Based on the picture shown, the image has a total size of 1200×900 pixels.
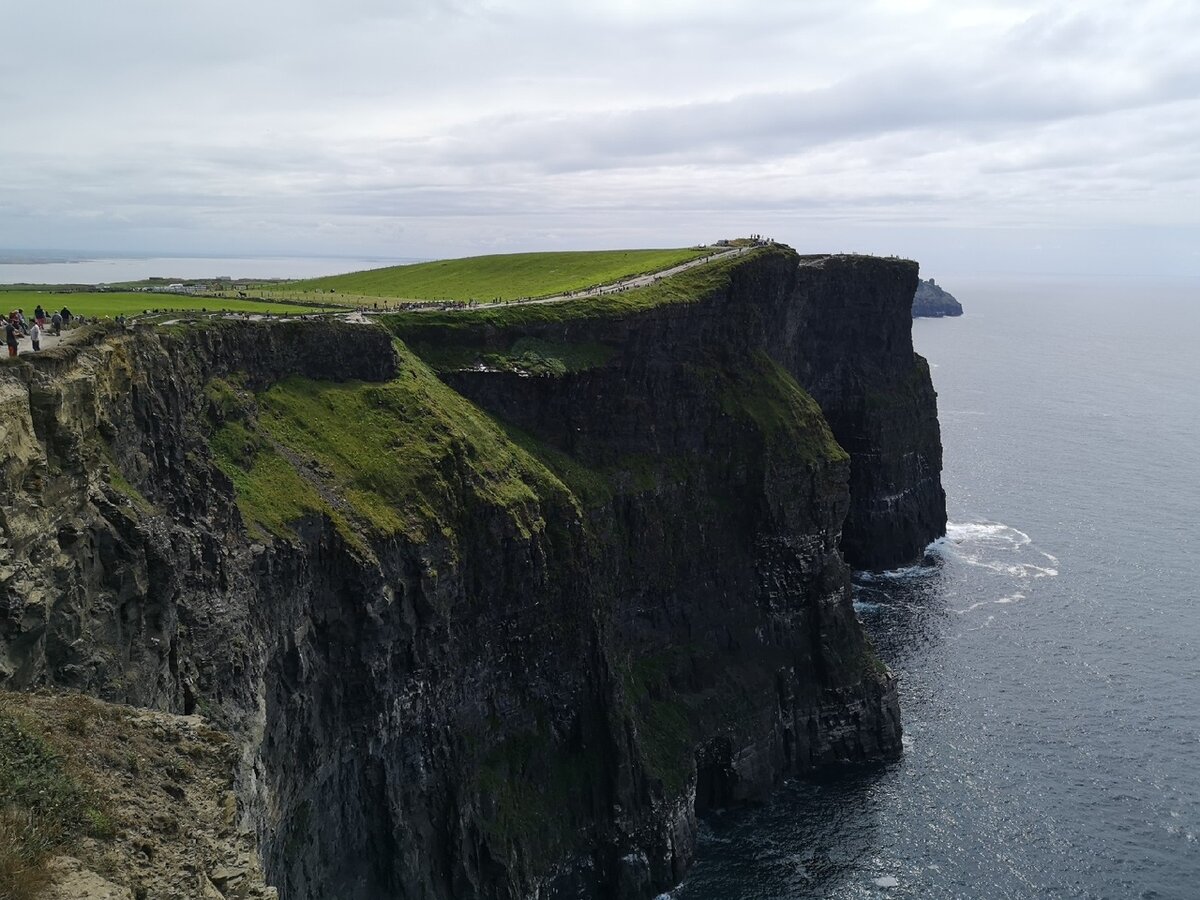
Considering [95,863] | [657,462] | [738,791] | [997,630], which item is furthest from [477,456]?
[997,630]

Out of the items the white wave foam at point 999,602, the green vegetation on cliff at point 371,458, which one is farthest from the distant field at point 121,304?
the white wave foam at point 999,602

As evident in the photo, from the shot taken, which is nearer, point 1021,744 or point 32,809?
point 32,809

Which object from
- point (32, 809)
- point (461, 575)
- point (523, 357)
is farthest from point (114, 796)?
point (523, 357)

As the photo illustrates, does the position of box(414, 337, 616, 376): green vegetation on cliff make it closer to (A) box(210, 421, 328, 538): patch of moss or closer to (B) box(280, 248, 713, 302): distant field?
(B) box(280, 248, 713, 302): distant field

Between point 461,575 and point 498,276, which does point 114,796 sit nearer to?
point 461,575

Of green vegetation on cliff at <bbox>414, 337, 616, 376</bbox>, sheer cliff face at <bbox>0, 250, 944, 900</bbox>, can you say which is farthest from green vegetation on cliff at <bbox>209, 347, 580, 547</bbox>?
green vegetation on cliff at <bbox>414, 337, 616, 376</bbox>

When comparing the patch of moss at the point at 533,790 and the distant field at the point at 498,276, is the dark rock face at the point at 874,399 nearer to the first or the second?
the distant field at the point at 498,276
